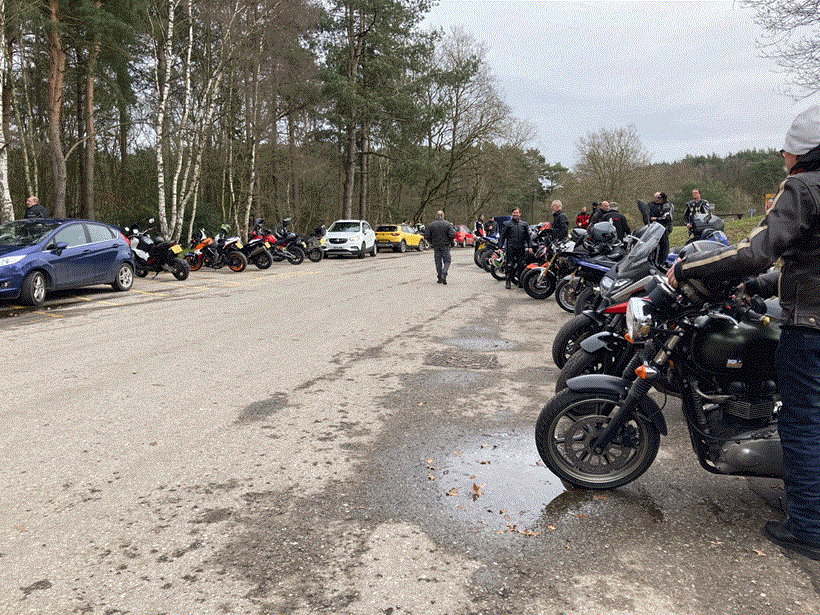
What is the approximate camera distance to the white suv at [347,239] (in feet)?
92.7

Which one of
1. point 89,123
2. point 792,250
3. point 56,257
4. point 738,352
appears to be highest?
point 89,123

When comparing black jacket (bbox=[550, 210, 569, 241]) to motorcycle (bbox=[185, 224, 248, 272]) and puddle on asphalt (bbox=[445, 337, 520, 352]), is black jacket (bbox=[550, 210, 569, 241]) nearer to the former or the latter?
puddle on asphalt (bbox=[445, 337, 520, 352])

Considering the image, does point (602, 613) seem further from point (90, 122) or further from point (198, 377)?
point (90, 122)

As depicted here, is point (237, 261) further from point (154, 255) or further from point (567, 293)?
point (567, 293)

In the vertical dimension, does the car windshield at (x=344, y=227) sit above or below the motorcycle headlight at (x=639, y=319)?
above

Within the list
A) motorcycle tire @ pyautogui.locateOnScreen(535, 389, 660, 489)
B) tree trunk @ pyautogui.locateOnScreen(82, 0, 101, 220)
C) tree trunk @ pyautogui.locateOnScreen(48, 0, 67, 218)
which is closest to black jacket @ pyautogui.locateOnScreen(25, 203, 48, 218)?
tree trunk @ pyautogui.locateOnScreen(48, 0, 67, 218)

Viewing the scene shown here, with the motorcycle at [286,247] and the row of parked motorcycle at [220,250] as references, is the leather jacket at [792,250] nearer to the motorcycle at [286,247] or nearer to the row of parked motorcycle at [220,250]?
the row of parked motorcycle at [220,250]

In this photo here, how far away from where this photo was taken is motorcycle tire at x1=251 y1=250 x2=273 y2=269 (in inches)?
829

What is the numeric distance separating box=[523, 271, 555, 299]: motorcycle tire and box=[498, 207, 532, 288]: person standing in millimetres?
1569

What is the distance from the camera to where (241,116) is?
92.6 feet

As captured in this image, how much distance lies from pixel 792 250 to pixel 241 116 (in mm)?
28092

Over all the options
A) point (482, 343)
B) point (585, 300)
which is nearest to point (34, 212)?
point (482, 343)

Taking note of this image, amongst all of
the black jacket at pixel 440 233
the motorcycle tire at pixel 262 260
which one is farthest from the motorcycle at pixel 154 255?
the black jacket at pixel 440 233

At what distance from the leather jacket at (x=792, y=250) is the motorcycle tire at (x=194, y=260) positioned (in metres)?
18.9
